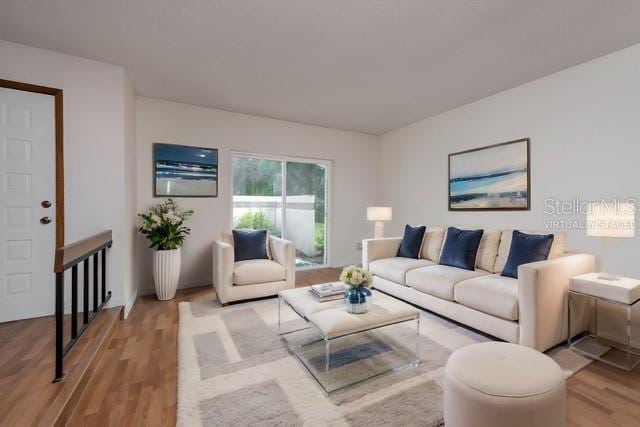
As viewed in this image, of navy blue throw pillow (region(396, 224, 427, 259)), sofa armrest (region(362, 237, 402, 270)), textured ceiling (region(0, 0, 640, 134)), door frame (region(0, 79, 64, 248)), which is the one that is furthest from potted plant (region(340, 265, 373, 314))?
door frame (region(0, 79, 64, 248))

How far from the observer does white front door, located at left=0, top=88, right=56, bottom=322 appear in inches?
97.5

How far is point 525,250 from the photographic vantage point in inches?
101

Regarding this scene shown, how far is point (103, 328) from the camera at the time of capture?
7.62 feet

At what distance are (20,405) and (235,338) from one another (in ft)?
4.15

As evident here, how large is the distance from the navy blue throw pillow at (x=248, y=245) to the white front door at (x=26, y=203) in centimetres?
175

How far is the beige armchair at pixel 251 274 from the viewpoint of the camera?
3.17 m

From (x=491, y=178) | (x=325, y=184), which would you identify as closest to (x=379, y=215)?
(x=325, y=184)

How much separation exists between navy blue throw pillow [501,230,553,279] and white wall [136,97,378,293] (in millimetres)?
2907

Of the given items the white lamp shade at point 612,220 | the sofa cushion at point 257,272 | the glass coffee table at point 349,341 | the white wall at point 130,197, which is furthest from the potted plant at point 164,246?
the white lamp shade at point 612,220

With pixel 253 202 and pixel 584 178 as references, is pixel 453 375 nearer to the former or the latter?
pixel 584 178

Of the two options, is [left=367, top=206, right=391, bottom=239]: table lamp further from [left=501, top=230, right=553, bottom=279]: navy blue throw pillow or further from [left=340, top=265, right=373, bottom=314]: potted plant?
[left=340, top=265, right=373, bottom=314]: potted plant

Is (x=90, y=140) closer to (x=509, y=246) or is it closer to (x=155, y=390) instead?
(x=155, y=390)

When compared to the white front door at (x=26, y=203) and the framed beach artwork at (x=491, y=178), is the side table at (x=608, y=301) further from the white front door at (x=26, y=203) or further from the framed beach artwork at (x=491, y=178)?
the white front door at (x=26, y=203)

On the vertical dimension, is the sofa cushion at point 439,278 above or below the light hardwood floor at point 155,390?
above
